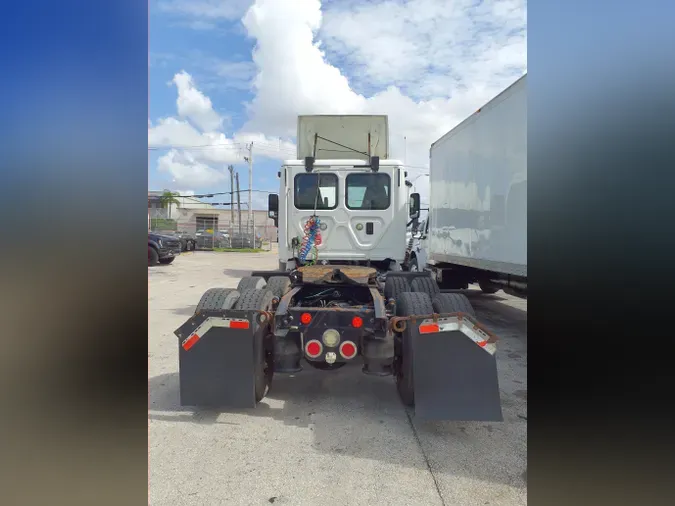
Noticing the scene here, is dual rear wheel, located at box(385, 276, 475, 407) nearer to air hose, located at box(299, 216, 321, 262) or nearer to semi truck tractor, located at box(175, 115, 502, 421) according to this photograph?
semi truck tractor, located at box(175, 115, 502, 421)

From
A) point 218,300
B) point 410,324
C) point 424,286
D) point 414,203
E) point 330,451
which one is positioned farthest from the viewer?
point 414,203

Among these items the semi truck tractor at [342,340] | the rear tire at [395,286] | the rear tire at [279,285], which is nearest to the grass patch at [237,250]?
the semi truck tractor at [342,340]

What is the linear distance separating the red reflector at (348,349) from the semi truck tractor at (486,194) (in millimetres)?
2537

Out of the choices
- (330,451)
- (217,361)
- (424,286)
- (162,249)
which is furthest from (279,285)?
(162,249)

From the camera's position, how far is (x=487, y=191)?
6.21 metres

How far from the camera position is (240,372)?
367cm

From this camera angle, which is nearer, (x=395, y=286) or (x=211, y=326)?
(x=211, y=326)

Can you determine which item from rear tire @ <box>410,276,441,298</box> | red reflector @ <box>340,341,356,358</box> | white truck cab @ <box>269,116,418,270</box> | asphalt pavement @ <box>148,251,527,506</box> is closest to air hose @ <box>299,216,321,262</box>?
white truck cab @ <box>269,116,418,270</box>

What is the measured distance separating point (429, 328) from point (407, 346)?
1.15 ft

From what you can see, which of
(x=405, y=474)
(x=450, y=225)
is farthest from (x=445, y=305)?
(x=450, y=225)

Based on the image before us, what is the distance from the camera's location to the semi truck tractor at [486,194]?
525 centimetres

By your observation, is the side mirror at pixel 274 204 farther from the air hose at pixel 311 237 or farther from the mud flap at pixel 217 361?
the mud flap at pixel 217 361

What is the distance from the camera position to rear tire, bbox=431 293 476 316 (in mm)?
3943

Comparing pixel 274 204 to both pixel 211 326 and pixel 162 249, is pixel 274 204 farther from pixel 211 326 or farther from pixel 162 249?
pixel 162 249
